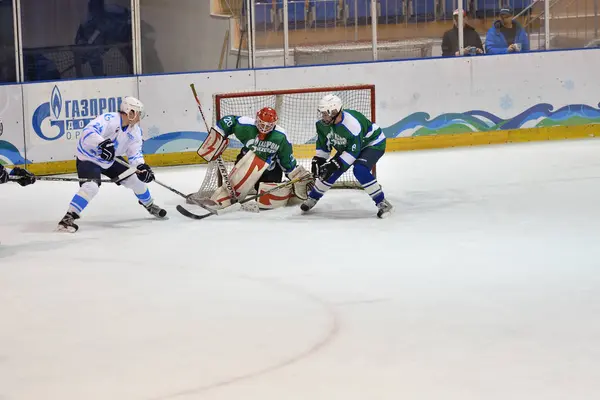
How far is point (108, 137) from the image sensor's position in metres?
6.53

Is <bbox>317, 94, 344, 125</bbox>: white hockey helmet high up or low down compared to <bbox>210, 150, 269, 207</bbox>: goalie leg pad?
up

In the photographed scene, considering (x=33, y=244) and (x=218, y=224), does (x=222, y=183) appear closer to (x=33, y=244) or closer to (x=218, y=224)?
(x=218, y=224)

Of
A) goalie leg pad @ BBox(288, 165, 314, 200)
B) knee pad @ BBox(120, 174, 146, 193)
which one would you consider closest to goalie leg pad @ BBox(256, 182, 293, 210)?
goalie leg pad @ BBox(288, 165, 314, 200)

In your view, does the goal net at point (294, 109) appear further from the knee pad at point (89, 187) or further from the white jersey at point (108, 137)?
the knee pad at point (89, 187)

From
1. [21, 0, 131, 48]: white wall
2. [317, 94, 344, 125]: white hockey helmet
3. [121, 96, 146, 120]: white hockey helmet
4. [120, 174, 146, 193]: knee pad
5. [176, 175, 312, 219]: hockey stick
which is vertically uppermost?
[21, 0, 131, 48]: white wall

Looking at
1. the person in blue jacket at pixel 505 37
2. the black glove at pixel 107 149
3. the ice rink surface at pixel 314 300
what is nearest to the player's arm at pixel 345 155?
the ice rink surface at pixel 314 300

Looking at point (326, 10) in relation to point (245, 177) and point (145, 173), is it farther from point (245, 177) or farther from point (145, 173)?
point (145, 173)

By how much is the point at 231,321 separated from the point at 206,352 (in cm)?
47

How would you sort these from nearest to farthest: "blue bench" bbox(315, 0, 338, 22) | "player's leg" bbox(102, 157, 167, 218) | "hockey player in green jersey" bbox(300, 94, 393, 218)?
"player's leg" bbox(102, 157, 167, 218) → "hockey player in green jersey" bbox(300, 94, 393, 218) → "blue bench" bbox(315, 0, 338, 22)

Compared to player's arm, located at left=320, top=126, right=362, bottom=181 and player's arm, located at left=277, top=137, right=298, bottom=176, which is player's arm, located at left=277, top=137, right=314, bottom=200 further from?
player's arm, located at left=320, top=126, right=362, bottom=181

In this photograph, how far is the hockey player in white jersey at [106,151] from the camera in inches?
253

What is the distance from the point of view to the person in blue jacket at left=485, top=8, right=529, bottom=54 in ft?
34.5

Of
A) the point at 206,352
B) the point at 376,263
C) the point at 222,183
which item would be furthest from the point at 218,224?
the point at 206,352

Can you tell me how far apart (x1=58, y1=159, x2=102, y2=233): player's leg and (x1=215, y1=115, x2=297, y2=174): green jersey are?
1.10m
